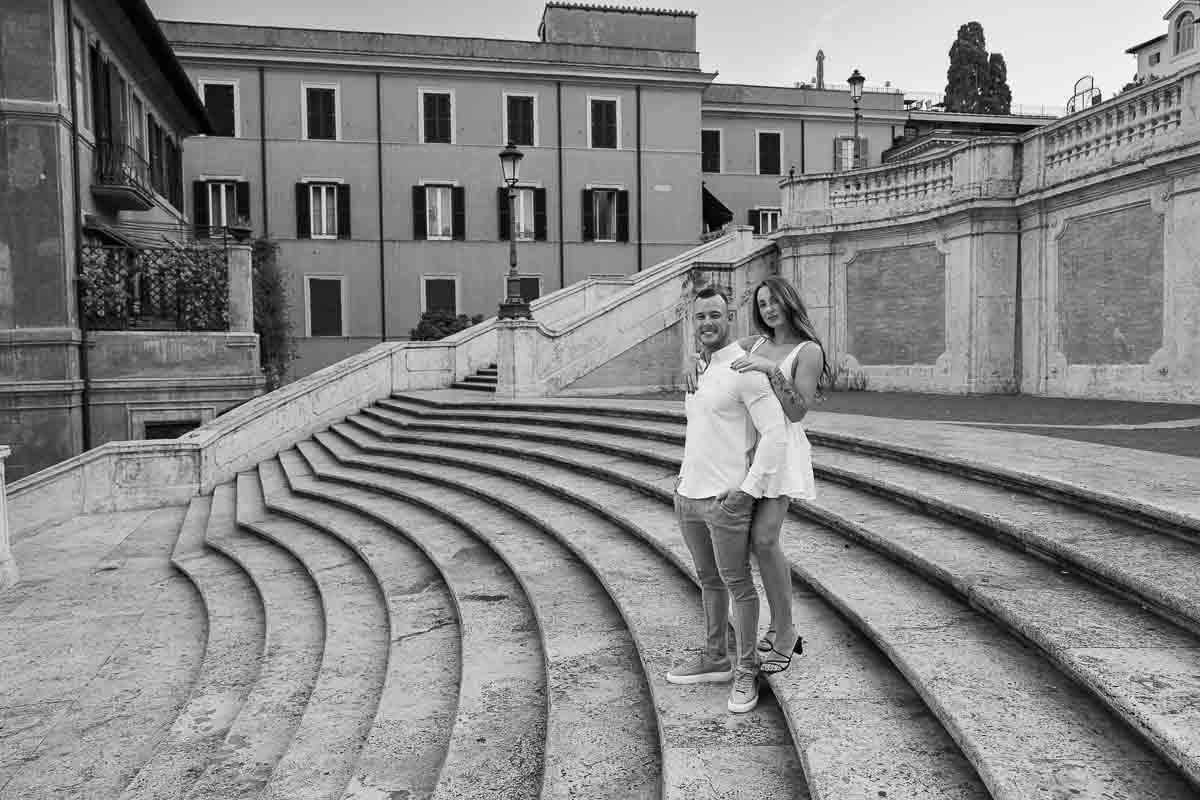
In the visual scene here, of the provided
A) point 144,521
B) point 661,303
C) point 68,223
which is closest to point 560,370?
point 661,303

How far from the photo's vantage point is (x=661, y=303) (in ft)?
54.7

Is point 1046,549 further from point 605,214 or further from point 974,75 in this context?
point 974,75

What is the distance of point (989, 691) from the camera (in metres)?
3.46

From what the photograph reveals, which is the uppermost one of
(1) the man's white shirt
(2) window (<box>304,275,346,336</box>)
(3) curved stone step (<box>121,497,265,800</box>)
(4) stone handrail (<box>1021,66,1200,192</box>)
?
(4) stone handrail (<box>1021,66,1200,192</box>)

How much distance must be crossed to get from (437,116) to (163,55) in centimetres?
1134

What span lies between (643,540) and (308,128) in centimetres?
2601

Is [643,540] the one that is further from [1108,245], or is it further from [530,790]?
[1108,245]

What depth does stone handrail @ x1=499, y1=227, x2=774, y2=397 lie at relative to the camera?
599 inches

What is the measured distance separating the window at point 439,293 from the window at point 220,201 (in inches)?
235

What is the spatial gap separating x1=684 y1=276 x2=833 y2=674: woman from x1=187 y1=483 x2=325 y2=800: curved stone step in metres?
2.90

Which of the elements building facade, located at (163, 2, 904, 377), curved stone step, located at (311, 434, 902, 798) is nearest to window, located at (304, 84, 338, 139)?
building facade, located at (163, 2, 904, 377)

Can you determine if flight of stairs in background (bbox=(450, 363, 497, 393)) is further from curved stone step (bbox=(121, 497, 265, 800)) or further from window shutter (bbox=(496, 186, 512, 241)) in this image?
window shutter (bbox=(496, 186, 512, 241))

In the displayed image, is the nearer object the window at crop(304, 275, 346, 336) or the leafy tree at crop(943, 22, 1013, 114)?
the window at crop(304, 275, 346, 336)

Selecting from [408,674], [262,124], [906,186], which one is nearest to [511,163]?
[906,186]
